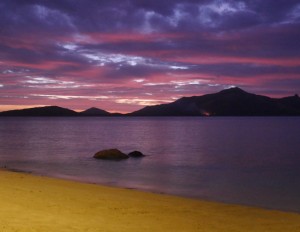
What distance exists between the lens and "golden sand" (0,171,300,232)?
10.1 meters

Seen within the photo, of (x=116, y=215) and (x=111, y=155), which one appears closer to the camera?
(x=116, y=215)

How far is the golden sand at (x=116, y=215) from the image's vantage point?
399 inches

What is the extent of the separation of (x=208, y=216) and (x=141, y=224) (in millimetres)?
2906

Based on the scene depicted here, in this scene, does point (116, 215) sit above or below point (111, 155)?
above

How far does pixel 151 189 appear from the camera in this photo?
2400 centimetres

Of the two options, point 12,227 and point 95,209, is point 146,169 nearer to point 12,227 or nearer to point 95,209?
point 95,209

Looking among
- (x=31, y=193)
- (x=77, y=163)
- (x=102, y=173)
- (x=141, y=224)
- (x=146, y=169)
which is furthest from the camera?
(x=77, y=163)

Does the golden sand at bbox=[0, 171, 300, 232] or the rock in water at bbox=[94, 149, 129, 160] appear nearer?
the golden sand at bbox=[0, 171, 300, 232]

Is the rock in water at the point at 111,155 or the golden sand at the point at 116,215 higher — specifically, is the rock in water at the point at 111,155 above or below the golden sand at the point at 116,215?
below

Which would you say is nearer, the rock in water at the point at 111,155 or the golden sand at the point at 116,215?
the golden sand at the point at 116,215

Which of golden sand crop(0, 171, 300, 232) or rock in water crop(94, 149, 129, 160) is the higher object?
golden sand crop(0, 171, 300, 232)

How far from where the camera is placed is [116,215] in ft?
39.0

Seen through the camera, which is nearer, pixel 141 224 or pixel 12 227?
pixel 12 227

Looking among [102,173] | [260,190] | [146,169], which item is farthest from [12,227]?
[146,169]
